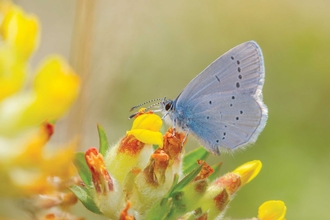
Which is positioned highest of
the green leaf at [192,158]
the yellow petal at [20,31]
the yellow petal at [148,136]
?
the yellow petal at [20,31]

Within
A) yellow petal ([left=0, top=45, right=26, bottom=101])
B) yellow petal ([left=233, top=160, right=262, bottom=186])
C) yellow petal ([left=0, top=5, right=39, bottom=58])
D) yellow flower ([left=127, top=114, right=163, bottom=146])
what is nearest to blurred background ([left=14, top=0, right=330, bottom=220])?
yellow flower ([left=127, top=114, right=163, bottom=146])

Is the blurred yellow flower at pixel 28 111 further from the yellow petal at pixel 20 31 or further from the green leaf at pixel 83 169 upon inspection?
the green leaf at pixel 83 169

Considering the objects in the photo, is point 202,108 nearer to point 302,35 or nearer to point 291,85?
point 291,85

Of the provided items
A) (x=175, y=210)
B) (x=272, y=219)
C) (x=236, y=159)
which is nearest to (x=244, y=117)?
(x=272, y=219)

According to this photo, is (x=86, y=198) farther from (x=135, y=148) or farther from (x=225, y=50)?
(x=225, y=50)

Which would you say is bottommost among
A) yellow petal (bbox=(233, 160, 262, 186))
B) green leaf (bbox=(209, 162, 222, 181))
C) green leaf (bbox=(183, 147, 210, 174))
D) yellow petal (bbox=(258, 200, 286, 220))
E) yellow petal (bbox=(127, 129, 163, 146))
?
yellow petal (bbox=(258, 200, 286, 220))

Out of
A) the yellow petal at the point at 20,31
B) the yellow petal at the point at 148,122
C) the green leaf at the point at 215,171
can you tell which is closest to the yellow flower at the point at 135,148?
the yellow petal at the point at 148,122

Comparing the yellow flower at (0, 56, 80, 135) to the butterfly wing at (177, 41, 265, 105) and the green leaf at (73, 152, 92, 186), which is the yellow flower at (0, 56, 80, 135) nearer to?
the green leaf at (73, 152, 92, 186)

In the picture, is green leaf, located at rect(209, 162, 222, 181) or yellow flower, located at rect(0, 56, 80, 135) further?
green leaf, located at rect(209, 162, 222, 181)
